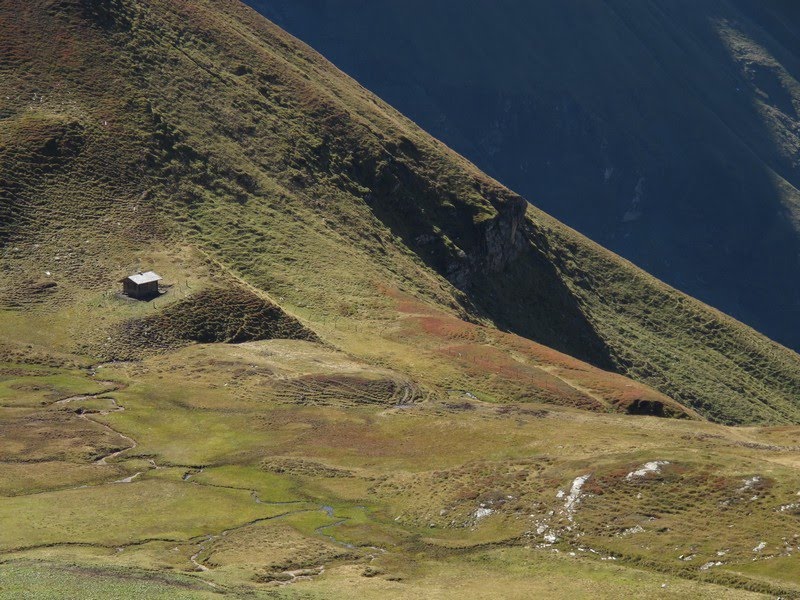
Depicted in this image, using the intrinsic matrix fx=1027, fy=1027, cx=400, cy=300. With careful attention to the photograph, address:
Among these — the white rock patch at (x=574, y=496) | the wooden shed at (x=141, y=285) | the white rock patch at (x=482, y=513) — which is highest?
the white rock patch at (x=574, y=496)

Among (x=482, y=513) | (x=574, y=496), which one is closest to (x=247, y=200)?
(x=482, y=513)

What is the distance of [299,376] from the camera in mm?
102750

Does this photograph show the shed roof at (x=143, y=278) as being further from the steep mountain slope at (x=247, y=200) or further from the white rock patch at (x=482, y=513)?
the white rock patch at (x=482, y=513)

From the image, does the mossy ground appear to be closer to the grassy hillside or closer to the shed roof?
the grassy hillside

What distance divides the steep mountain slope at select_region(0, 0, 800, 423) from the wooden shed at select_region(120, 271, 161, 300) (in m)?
3.00

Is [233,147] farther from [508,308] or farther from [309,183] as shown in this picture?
[508,308]

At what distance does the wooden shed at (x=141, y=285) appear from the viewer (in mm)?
111750

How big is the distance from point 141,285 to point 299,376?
870 inches

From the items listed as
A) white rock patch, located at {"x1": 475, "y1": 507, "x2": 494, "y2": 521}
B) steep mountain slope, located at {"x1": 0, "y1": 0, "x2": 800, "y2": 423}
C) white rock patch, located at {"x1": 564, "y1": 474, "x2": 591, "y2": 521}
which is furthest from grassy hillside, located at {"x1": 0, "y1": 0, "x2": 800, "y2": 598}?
white rock patch, located at {"x1": 475, "y1": 507, "x2": 494, "y2": 521}

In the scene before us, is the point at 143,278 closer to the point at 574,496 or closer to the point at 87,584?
the point at 574,496

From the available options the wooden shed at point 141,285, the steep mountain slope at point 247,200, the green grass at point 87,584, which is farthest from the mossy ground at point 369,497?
the steep mountain slope at point 247,200

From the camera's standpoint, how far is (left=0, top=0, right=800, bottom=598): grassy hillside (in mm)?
61906

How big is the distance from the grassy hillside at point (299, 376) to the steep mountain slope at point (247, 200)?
51 cm

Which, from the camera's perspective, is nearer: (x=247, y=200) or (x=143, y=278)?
(x=143, y=278)
